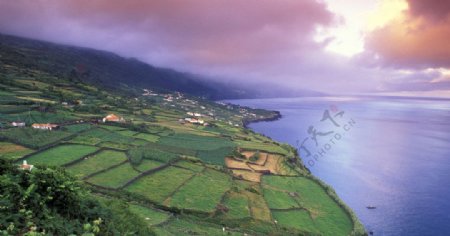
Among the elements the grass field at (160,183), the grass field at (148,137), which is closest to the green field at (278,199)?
the grass field at (160,183)

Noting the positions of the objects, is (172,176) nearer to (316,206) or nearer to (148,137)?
(316,206)

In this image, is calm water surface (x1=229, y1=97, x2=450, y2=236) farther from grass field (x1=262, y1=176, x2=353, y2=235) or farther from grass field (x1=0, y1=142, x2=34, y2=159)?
grass field (x1=0, y1=142, x2=34, y2=159)

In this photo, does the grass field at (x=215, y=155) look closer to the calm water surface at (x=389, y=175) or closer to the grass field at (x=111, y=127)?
the grass field at (x=111, y=127)

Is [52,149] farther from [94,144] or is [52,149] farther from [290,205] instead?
[290,205]

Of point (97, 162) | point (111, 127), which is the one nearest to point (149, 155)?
point (97, 162)

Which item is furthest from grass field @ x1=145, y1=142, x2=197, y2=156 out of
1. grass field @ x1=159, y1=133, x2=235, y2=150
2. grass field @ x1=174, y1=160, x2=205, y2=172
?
grass field @ x1=174, y1=160, x2=205, y2=172

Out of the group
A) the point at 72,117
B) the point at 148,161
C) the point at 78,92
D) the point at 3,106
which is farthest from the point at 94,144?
the point at 78,92
